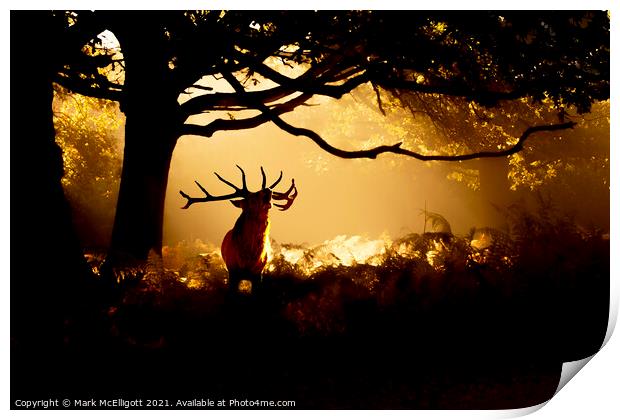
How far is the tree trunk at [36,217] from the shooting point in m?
6.11

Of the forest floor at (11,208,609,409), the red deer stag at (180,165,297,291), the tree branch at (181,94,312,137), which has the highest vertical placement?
the tree branch at (181,94,312,137)

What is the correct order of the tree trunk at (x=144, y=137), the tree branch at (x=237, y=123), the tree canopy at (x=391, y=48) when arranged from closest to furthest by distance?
the tree canopy at (x=391, y=48)
the tree trunk at (x=144, y=137)
the tree branch at (x=237, y=123)

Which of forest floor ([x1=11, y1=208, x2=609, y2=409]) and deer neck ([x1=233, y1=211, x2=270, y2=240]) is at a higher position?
deer neck ([x1=233, y1=211, x2=270, y2=240])

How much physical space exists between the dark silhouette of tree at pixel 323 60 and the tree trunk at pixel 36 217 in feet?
3.18

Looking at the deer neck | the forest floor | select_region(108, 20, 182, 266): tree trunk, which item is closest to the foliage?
select_region(108, 20, 182, 266): tree trunk

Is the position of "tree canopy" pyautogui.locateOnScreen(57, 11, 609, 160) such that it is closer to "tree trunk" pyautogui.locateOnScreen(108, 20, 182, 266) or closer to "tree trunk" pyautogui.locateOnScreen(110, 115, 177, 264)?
"tree trunk" pyautogui.locateOnScreen(108, 20, 182, 266)

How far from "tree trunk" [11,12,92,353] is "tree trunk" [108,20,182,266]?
1.34m

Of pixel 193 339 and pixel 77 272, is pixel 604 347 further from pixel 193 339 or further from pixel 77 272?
pixel 77 272

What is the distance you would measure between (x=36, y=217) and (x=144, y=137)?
2182 mm

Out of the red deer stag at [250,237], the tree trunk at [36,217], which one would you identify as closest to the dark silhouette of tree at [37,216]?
the tree trunk at [36,217]

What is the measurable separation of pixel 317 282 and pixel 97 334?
258cm

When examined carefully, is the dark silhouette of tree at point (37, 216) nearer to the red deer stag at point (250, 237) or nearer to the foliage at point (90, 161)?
the red deer stag at point (250, 237)

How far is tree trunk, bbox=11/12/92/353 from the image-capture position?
6.11m

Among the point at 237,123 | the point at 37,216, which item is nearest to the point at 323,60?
the point at 237,123
